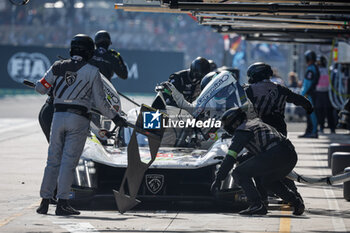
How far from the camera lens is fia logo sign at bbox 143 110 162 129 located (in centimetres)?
970

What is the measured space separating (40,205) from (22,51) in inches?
1316

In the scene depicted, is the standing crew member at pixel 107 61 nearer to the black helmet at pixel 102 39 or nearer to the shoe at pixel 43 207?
the black helmet at pixel 102 39

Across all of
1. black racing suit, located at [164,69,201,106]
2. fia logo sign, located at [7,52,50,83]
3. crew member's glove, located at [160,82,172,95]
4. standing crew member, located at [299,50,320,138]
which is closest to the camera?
crew member's glove, located at [160,82,172,95]

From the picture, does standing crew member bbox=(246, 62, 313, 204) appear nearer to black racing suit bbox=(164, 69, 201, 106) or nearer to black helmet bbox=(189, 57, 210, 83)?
black helmet bbox=(189, 57, 210, 83)

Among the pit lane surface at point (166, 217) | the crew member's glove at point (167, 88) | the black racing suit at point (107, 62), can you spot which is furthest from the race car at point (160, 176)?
the black racing suit at point (107, 62)

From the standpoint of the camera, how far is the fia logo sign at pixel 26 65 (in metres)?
41.8

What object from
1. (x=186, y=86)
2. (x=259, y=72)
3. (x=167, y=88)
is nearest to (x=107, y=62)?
(x=186, y=86)

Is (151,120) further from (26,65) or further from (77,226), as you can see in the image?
(26,65)

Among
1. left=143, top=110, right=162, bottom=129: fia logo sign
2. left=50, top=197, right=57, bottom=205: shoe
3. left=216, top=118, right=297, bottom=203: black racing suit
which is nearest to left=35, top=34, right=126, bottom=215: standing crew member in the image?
left=143, top=110, right=162, bottom=129: fia logo sign

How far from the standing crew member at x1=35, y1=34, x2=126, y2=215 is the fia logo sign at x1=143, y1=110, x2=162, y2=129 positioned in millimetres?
566

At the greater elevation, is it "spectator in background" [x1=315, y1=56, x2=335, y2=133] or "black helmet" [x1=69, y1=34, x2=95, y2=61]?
"black helmet" [x1=69, y1=34, x2=95, y2=61]

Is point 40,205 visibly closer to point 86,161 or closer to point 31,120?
point 86,161

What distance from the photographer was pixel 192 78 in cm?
1283

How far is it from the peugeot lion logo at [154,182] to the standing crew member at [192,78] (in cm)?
330
